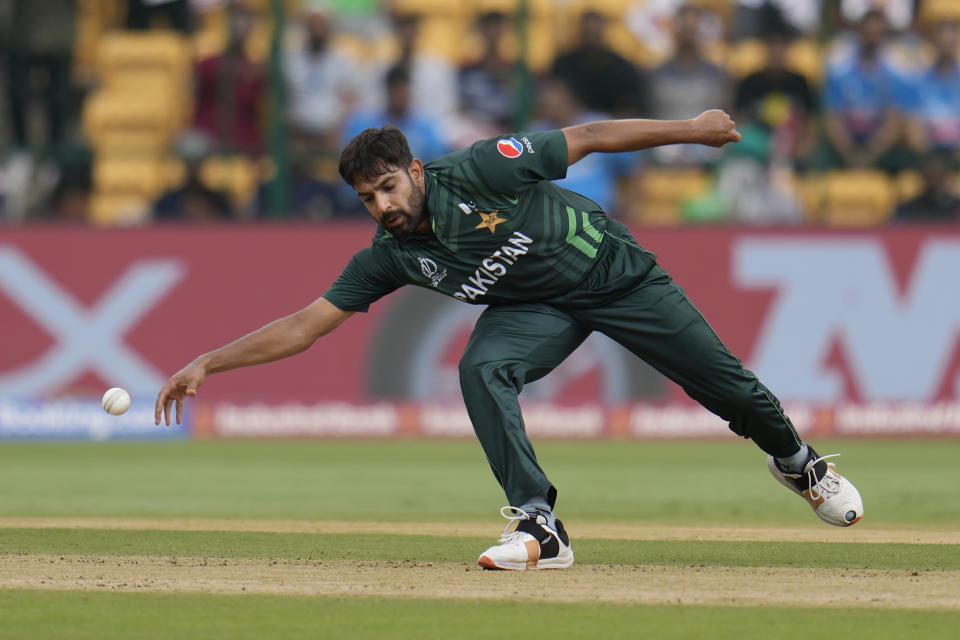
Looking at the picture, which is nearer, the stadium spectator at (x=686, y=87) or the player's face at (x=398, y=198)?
the player's face at (x=398, y=198)

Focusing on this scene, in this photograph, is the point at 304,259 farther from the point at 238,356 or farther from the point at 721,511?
the point at 238,356

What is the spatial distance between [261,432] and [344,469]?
271 centimetres

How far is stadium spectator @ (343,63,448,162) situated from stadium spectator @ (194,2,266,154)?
957 millimetres

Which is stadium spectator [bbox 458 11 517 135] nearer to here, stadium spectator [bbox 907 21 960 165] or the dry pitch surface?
stadium spectator [bbox 907 21 960 165]

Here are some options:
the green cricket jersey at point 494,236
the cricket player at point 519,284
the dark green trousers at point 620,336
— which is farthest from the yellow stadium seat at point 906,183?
the green cricket jersey at point 494,236

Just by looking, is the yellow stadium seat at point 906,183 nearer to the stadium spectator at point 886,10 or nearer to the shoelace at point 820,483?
the stadium spectator at point 886,10

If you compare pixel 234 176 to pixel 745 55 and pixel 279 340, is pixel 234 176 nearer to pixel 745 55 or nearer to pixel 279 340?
pixel 745 55

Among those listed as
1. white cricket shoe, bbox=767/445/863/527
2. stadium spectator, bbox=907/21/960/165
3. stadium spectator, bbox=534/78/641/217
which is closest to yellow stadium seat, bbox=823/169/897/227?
stadium spectator, bbox=907/21/960/165

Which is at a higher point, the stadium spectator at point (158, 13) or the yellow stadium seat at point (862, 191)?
the stadium spectator at point (158, 13)

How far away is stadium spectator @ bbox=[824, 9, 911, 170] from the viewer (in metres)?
14.6

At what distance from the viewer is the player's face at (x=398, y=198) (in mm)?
6000

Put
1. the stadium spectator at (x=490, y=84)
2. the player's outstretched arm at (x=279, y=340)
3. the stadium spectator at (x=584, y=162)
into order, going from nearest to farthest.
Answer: the player's outstretched arm at (x=279, y=340) < the stadium spectator at (x=584, y=162) < the stadium spectator at (x=490, y=84)

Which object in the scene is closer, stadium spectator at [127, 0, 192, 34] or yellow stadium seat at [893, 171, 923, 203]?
yellow stadium seat at [893, 171, 923, 203]

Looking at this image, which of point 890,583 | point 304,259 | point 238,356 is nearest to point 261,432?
point 304,259
